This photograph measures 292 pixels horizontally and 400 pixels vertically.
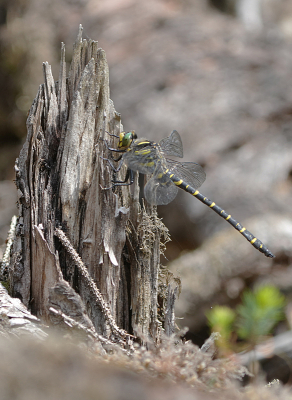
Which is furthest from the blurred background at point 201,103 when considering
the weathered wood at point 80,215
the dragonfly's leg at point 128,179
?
the dragonfly's leg at point 128,179

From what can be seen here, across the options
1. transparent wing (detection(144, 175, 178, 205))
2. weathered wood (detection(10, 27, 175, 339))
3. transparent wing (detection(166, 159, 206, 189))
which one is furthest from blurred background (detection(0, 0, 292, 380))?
weathered wood (detection(10, 27, 175, 339))

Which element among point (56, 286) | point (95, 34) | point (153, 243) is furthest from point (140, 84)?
point (56, 286)

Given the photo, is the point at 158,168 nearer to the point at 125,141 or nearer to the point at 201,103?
the point at 125,141

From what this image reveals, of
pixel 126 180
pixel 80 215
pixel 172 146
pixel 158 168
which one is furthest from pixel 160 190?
pixel 80 215

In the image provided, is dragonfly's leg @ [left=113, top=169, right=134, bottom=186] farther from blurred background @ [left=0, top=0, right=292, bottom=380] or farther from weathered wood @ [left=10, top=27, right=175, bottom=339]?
blurred background @ [left=0, top=0, right=292, bottom=380]

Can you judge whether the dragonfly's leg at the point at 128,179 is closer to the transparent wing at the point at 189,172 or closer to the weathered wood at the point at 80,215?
the weathered wood at the point at 80,215

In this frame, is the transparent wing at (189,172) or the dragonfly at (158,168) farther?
the transparent wing at (189,172)
